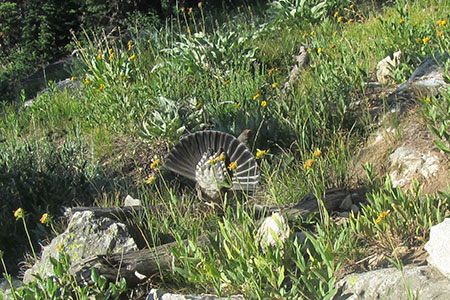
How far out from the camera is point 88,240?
3.73 metres

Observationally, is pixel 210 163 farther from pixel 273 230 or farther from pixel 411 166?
pixel 411 166

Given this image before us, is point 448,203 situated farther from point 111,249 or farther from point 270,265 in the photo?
point 111,249

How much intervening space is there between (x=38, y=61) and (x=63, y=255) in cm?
1102

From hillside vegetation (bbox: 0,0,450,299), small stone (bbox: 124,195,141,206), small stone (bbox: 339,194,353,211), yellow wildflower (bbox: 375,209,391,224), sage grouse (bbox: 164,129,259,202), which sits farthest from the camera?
small stone (bbox: 124,195,141,206)

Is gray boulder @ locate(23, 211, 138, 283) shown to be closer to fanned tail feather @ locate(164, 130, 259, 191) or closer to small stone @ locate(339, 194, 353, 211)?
fanned tail feather @ locate(164, 130, 259, 191)

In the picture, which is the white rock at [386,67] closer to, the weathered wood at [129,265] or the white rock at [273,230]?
the white rock at [273,230]

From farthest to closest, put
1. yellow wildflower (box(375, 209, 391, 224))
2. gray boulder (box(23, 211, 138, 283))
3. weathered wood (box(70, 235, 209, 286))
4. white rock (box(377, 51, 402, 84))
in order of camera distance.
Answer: white rock (box(377, 51, 402, 84))
gray boulder (box(23, 211, 138, 283))
weathered wood (box(70, 235, 209, 286))
yellow wildflower (box(375, 209, 391, 224))

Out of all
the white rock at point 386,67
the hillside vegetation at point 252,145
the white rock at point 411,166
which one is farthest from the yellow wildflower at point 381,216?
the white rock at point 386,67

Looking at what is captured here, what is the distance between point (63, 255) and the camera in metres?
3.05

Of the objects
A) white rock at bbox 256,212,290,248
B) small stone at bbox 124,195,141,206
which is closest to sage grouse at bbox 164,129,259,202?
small stone at bbox 124,195,141,206

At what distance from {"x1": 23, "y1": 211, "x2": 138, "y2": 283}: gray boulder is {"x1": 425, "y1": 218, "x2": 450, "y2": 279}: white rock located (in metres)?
1.87

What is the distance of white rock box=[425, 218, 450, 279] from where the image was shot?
255 centimetres

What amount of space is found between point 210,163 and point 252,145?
0.63 metres

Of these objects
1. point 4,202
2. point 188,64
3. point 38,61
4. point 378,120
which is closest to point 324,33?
point 188,64
